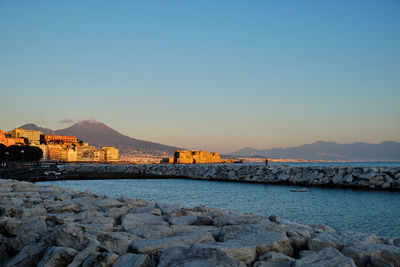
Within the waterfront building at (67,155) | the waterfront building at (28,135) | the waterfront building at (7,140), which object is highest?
the waterfront building at (28,135)

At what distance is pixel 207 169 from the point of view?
3559 centimetres

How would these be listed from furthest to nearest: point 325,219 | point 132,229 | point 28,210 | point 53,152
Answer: point 53,152 < point 325,219 < point 28,210 < point 132,229

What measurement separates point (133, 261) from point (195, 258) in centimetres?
65

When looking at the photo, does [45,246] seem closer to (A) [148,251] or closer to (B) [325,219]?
(A) [148,251]

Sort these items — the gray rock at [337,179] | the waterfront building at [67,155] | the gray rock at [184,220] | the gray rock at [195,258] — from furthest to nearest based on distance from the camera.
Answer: the waterfront building at [67,155] → the gray rock at [337,179] → the gray rock at [184,220] → the gray rock at [195,258]

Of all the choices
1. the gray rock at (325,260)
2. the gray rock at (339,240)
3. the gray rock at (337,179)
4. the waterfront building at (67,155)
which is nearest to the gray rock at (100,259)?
the gray rock at (325,260)

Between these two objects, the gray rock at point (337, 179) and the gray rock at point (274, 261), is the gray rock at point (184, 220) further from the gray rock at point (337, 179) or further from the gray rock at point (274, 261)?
the gray rock at point (337, 179)

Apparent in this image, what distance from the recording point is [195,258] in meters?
3.18

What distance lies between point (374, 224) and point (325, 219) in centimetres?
131

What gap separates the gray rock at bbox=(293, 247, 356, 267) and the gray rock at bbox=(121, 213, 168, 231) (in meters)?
2.48

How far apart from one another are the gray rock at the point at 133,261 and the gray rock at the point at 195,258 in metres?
0.17

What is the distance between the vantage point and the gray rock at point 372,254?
3.51 metres

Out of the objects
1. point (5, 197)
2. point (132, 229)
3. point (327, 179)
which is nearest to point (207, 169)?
point (327, 179)

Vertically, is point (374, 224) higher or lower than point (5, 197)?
lower
